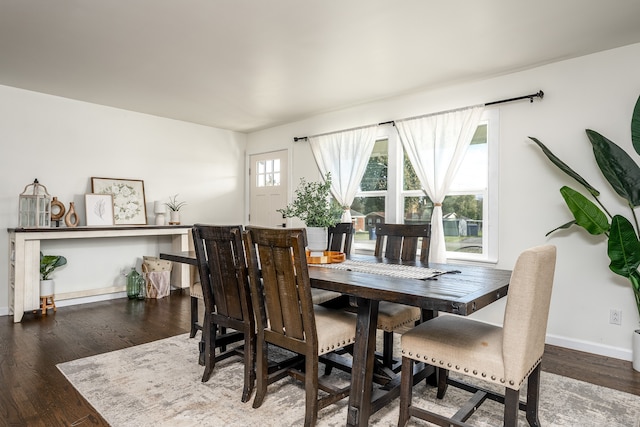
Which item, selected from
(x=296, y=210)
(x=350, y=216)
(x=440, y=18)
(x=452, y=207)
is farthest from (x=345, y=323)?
(x=350, y=216)

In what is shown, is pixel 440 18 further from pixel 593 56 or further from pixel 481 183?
pixel 481 183

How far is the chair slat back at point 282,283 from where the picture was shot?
1.85 m

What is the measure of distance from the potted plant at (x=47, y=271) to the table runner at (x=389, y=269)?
11.1 feet

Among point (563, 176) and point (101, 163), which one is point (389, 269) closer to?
point (563, 176)

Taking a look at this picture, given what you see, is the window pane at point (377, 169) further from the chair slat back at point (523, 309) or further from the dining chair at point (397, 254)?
the chair slat back at point (523, 309)

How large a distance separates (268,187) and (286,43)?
322 cm

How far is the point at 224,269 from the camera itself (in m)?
2.31

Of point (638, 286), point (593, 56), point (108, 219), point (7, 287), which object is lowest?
point (7, 287)

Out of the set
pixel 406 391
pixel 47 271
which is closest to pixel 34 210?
pixel 47 271

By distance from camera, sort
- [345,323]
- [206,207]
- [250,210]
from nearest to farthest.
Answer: [345,323] → [206,207] → [250,210]

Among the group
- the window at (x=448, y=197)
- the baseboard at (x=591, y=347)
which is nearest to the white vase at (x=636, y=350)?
the baseboard at (x=591, y=347)

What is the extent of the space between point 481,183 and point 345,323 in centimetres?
244

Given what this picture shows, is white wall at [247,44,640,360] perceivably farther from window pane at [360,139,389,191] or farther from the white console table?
the white console table

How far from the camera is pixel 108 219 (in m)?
4.75
